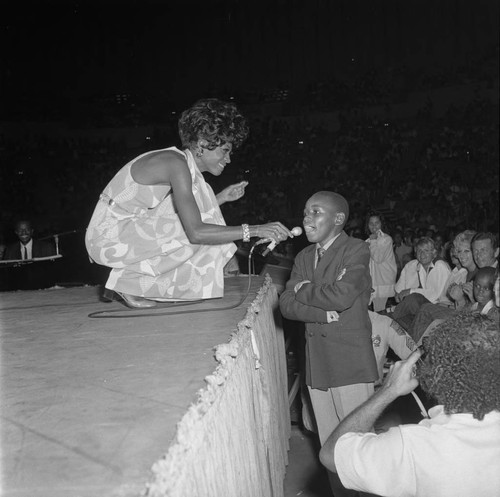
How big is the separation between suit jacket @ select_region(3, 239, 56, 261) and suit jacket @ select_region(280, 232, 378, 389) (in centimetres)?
406

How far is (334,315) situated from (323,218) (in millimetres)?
460

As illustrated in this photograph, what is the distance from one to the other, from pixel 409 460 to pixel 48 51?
17815mm

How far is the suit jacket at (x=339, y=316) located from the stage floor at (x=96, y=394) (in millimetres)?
334

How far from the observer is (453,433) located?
4.09 feet

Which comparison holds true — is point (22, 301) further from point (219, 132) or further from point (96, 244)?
point (219, 132)

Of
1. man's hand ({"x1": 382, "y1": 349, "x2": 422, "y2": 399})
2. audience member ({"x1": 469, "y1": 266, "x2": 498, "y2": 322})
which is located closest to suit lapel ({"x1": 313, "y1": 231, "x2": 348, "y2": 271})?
man's hand ({"x1": 382, "y1": 349, "x2": 422, "y2": 399})

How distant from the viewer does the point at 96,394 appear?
1290mm

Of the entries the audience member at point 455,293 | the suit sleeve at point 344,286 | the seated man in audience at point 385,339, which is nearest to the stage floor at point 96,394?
the suit sleeve at point 344,286

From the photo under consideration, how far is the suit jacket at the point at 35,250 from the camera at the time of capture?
580 cm

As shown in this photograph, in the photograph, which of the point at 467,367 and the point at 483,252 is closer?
the point at 467,367

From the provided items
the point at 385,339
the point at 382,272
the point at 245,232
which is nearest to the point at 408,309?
the point at 385,339

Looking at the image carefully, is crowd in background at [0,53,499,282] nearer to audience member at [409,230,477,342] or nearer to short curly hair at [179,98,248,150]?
audience member at [409,230,477,342]

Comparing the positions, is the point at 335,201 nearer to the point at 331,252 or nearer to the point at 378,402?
the point at 331,252

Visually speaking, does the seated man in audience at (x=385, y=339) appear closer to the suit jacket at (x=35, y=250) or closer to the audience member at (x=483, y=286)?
the audience member at (x=483, y=286)
